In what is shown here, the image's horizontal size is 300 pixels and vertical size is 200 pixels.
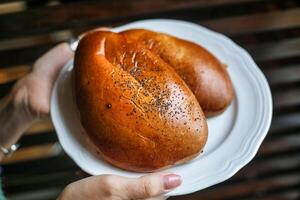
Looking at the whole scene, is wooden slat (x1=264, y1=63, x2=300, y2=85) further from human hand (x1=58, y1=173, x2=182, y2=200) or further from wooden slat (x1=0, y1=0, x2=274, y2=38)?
human hand (x1=58, y1=173, x2=182, y2=200)

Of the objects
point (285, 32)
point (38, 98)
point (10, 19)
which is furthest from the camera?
point (285, 32)

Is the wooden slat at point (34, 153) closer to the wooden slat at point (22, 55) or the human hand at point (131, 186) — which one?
the wooden slat at point (22, 55)

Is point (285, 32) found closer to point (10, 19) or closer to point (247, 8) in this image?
point (247, 8)

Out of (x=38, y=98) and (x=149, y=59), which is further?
(x=38, y=98)

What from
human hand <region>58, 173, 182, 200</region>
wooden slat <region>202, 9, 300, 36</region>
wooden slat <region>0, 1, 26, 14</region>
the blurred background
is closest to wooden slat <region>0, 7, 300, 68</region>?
the blurred background

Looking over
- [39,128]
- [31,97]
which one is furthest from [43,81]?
[39,128]

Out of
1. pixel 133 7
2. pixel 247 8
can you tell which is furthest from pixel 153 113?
pixel 247 8

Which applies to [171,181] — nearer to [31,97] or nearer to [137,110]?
[137,110]
